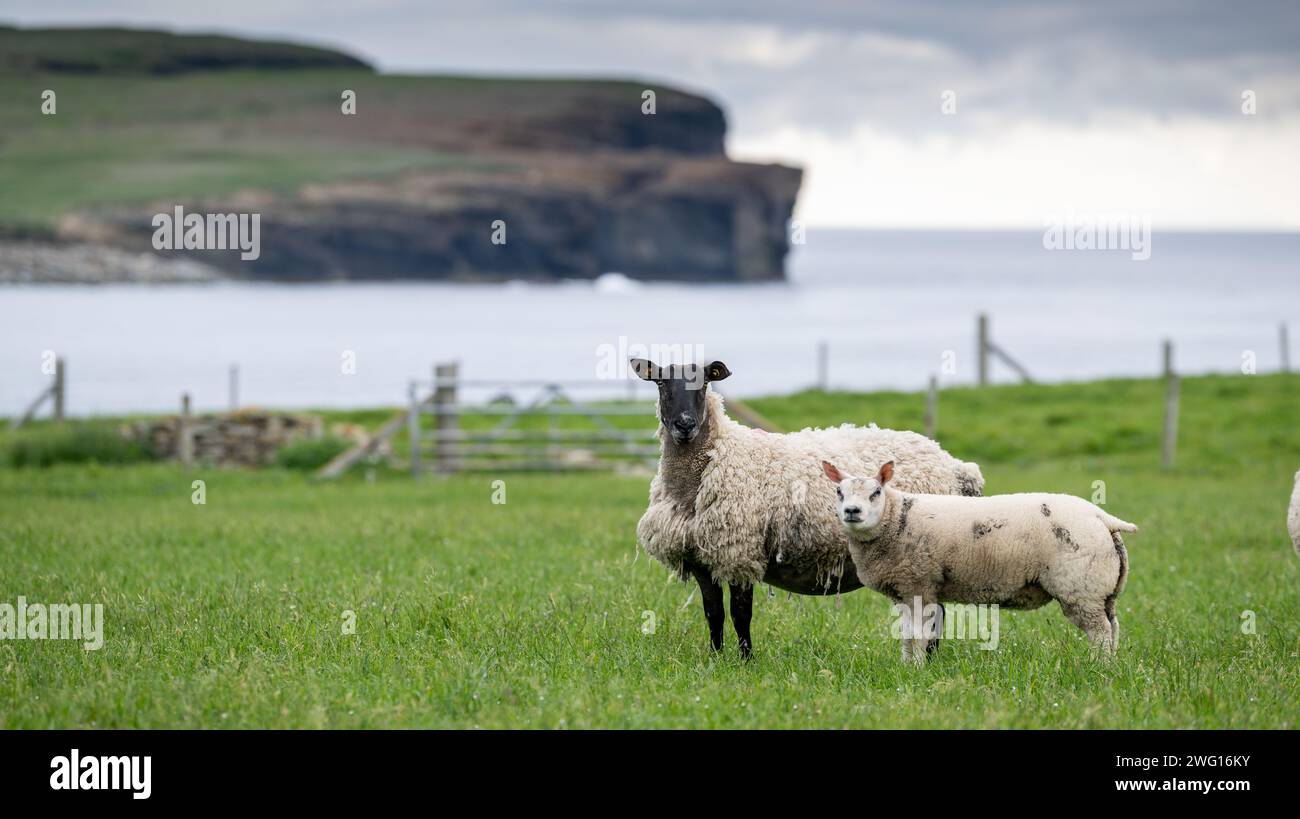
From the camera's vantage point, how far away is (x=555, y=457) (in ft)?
89.3

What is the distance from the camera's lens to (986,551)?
8422 millimetres

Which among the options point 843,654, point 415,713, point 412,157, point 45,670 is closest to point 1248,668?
point 843,654

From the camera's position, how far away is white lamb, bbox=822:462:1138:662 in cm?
830

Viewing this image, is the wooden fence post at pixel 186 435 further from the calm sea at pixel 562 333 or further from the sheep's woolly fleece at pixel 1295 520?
the sheep's woolly fleece at pixel 1295 520

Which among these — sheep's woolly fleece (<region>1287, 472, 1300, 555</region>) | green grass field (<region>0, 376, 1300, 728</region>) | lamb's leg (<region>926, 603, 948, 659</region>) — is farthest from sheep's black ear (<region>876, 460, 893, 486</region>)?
sheep's woolly fleece (<region>1287, 472, 1300, 555</region>)

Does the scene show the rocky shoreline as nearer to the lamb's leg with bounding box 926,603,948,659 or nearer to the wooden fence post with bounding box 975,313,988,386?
the wooden fence post with bounding box 975,313,988,386

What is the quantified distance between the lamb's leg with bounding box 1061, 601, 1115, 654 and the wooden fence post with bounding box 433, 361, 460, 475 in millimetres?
18679

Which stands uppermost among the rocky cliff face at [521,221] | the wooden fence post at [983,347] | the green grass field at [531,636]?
the rocky cliff face at [521,221]

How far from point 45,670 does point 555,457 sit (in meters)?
19.0

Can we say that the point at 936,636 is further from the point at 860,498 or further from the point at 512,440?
the point at 512,440

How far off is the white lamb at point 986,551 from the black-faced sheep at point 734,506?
507 millimetres

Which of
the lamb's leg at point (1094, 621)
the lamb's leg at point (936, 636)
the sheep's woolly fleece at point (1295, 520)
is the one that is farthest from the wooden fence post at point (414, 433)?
the lamb's leg at point (1094, 621)

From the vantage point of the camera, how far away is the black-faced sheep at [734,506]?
8953 mm
